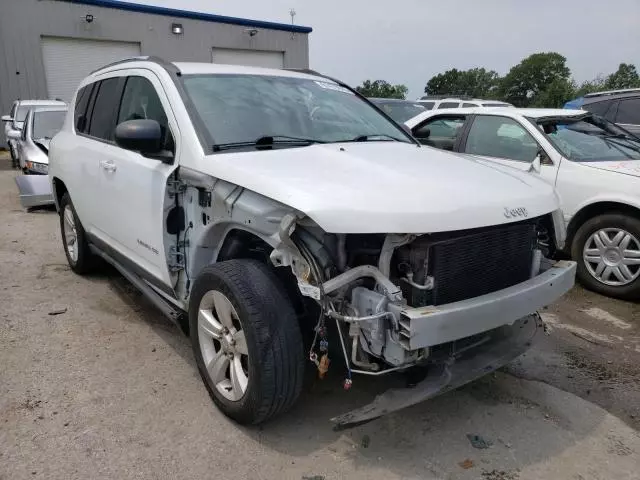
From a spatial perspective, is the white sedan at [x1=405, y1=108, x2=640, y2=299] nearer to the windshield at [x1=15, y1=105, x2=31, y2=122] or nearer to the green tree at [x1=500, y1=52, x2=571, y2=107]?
the windshield at [x1=15, y1=105, x2=31, y2=122]

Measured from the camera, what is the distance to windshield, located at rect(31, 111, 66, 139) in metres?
10.3

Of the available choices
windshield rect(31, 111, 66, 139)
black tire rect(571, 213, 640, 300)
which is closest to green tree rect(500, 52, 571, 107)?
windshield rect(31, 111, 66, 139)

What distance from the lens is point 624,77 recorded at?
2206 inches

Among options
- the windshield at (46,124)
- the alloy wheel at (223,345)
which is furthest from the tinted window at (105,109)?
the windshield at (46,124)

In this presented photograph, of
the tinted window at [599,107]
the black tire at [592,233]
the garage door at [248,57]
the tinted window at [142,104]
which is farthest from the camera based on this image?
the garage door at [248,57]

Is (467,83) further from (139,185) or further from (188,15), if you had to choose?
(139,185)

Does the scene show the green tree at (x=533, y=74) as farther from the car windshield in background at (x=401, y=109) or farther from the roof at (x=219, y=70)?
the roof at (x=219, y=70)

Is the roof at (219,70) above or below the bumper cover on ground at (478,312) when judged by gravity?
above

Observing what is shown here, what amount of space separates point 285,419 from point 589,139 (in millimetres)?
4412

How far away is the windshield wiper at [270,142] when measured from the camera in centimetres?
300

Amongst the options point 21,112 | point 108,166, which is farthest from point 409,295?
point 21,112

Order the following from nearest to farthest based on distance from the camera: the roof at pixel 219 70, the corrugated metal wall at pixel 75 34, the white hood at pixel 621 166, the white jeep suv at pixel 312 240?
1. the white jeep suv at pixel 312 240
2. the roof at pixel 219 70
3. the white hood at pixel 621 166
4. the corrugated metal wall at pixel 75 34

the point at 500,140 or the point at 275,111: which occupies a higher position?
the point at 275,111

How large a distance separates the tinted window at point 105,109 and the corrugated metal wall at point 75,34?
14696 millimetres
